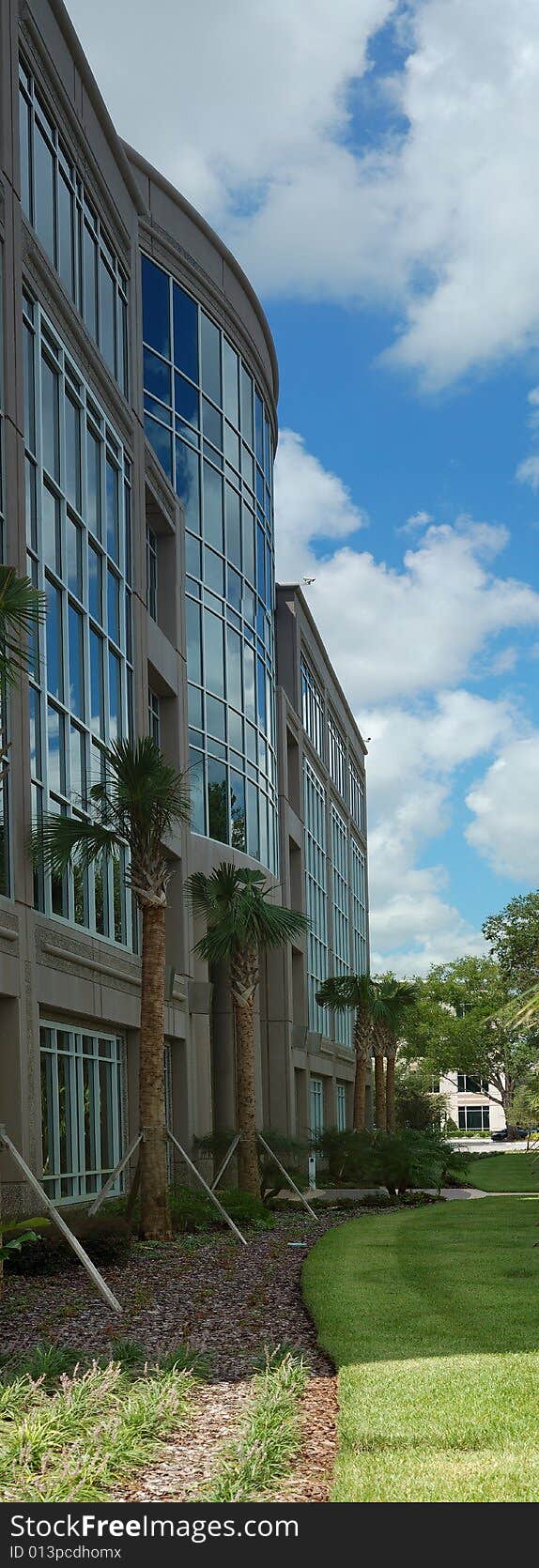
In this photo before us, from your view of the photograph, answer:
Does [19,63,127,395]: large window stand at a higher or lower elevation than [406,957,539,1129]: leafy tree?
higher

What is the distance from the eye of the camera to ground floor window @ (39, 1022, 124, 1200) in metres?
20.3

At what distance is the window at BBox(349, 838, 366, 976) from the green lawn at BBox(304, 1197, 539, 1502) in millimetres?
47021

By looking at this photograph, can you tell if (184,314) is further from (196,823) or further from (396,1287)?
(396,1287)

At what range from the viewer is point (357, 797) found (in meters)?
72.2

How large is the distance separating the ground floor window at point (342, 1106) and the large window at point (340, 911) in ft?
5.88

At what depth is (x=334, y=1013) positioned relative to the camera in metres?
55.9

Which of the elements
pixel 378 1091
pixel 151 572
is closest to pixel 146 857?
pixel 151 572

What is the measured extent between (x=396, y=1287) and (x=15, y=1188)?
533cm

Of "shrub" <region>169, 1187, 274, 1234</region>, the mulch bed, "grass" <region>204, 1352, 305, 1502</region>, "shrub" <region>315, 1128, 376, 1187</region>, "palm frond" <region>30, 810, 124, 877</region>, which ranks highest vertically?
"palm frond" <region>30, 810, 124, 877</region>

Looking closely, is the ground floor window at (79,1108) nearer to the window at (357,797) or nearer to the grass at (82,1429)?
the grass at (82,1429)

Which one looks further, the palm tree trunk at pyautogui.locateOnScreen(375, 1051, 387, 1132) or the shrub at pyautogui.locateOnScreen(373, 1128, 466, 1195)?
the palm tree trunk at pyautogui.locateOnScreen(375, 1051, 387, 1132)

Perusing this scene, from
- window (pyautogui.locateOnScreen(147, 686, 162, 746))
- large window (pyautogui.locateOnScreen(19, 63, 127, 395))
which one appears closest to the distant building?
window (pyautogui.locateOnScreen(147, 686, 162, 746))

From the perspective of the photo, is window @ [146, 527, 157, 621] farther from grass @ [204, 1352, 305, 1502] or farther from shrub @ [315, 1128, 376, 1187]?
grass @ [204, 1352, 305, 1502]
